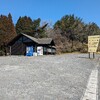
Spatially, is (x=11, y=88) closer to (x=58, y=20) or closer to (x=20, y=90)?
(x=20, y=90)

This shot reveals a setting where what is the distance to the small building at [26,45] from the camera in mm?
41406

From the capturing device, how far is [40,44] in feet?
141

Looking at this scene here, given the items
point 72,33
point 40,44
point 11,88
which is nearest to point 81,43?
point 72,33

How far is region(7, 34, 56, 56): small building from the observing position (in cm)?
4141

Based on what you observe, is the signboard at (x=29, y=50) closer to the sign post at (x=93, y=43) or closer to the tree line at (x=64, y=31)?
the tree line at (x=64, y=31)

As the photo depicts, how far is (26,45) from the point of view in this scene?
Answer: 139 feet

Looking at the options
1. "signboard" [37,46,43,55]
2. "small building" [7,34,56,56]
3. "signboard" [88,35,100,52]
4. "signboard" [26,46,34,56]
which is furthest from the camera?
"signboard" [37,46,43,55]

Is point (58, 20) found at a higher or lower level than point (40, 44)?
higher

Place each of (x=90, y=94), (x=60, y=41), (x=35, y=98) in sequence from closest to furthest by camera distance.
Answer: (x=35, y=98) → (x=90, y=94) → (x=60, y=41)

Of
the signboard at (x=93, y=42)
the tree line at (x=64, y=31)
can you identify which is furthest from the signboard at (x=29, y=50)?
the signboard at (x=93, y=42)

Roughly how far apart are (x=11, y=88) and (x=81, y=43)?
57448mm

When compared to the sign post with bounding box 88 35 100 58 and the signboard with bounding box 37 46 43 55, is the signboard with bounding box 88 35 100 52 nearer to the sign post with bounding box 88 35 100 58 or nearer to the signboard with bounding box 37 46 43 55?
the sign post with bounding box 88 35 100 58

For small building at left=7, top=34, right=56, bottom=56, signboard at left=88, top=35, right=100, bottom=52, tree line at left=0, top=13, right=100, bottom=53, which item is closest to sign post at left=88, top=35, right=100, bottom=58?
signboard at left=88, top=35, right=100, bottom=52

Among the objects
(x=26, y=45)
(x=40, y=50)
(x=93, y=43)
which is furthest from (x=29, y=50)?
(x=93, y=43)
